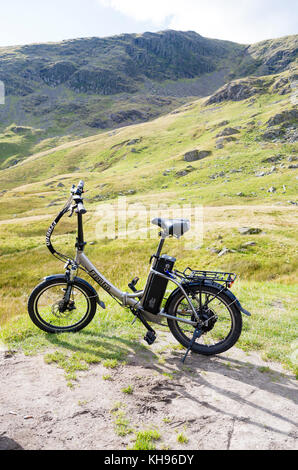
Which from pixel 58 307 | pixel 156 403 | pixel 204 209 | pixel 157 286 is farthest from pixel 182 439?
pixel 204 209

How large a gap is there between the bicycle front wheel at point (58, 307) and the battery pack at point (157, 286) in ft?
4.75

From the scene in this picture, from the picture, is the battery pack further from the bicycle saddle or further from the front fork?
the front fork

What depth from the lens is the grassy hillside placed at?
10172mm

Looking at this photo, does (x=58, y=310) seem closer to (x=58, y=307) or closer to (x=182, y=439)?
(x=58, y=307)

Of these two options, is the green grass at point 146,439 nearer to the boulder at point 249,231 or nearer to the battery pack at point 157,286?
the battery pack at point 157,286

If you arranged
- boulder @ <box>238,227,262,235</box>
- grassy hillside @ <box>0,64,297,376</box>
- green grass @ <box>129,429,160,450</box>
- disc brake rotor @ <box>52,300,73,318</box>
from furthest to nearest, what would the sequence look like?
boulder @ <box>238,227,262,235</box> → grassy hillside @ <box>0,64,297,376</box> → disc brake rotor @ <box>52,300,73,318</box> → green grass @ <box>129,429,160,450</box>

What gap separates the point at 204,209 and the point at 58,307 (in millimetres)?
44631

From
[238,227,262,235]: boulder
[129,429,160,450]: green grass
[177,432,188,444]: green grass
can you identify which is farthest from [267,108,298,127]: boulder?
[129,429,160,450]: green grass

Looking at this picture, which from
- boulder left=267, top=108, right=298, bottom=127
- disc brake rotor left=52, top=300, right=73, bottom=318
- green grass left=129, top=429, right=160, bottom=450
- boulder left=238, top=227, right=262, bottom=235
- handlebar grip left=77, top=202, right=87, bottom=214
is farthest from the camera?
boulder left=267, top=108, right=298, bottom=127

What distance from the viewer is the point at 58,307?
7.14 metres

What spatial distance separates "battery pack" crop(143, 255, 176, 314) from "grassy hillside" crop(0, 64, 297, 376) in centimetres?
142

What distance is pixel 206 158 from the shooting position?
112688 millimetres
